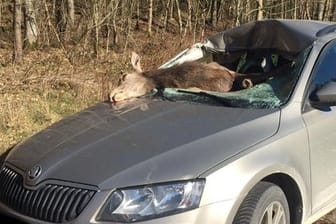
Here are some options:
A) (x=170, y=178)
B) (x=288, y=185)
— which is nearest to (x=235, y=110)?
(x=288, y=185)

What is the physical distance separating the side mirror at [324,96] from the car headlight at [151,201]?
131cm

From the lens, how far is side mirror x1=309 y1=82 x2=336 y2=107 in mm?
4164

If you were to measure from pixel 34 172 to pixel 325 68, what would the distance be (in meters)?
2.28

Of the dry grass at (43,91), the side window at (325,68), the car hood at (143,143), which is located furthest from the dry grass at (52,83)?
the side window at (325,68)

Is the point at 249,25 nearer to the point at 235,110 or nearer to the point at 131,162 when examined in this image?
the point at 235,110

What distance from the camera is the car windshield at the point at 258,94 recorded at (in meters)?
4.19

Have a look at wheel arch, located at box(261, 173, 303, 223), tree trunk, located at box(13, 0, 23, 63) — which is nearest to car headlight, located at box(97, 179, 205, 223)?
wheel arch, located at box(261, 173, 303, 223)

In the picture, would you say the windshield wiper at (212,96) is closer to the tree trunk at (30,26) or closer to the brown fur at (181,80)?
the brown fur at (181,80)

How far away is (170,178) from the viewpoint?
3311mm

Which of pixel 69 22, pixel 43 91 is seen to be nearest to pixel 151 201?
pixel 43 91

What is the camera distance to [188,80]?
16.2 ft

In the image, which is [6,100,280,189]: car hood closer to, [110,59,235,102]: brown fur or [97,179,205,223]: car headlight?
[97,179,205,223]: car headlight

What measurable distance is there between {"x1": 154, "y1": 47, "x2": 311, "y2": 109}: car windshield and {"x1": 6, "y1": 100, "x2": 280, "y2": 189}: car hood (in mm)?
121

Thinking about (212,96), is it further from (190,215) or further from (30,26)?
(30,26)
